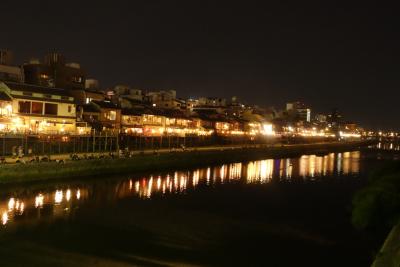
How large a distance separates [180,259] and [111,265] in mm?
2597

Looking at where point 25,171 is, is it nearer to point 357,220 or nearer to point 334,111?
point 357,220

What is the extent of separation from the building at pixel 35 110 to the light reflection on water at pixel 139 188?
10.5 metres

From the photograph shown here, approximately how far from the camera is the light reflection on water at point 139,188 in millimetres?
22281

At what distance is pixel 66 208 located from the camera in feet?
76.1

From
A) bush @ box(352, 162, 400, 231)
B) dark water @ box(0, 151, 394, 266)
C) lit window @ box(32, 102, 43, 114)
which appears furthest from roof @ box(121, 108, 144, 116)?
bush @ box(352, 162, 400, 231)

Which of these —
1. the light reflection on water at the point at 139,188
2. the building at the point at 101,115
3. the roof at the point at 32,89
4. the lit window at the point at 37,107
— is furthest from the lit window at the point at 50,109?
the light reflection on water at the point at 139,188

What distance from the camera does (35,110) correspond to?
1550 inches

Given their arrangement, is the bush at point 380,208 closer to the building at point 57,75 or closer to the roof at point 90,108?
the roof at point 90,108

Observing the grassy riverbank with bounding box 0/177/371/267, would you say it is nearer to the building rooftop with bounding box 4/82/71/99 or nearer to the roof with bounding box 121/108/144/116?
the building rooftop with bounding box 4/82/71/99

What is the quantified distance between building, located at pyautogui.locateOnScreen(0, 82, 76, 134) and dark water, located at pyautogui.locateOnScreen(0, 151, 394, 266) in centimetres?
996

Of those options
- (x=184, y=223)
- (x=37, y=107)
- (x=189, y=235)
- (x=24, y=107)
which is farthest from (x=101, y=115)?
(x=189, y=235)

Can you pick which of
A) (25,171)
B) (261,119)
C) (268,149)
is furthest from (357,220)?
(261,119)

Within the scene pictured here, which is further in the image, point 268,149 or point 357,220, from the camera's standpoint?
point 268,149

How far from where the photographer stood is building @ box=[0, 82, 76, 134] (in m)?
36.7
